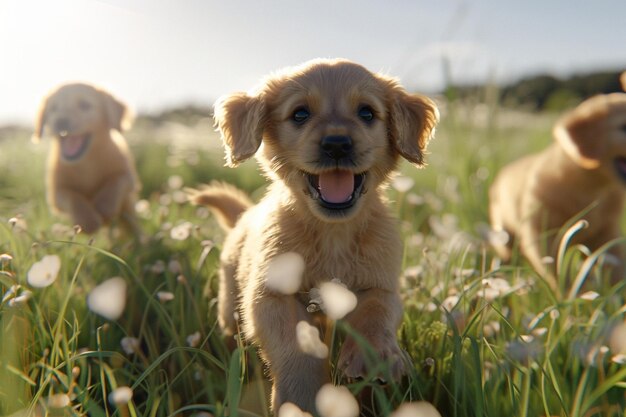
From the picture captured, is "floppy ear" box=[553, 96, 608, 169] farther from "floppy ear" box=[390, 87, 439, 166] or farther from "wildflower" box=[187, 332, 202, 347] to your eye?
"wildflower" box=[187, 332, 202, 347]

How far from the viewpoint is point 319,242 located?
7.20 feet

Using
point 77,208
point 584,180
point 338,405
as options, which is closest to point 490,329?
point 338,405

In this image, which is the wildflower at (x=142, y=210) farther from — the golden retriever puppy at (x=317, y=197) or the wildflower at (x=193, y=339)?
the wildflower at (x=193, y=339)

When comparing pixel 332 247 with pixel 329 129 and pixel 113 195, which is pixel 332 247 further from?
pixel 113 195

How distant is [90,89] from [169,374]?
2906 millimetres

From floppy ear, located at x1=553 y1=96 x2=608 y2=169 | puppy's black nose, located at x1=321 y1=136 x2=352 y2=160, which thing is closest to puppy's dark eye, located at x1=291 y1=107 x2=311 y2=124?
puppy's black nose, located at x1=321 y1=136 x2=352 y2=160

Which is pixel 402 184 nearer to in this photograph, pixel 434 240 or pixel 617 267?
pixel 434 240

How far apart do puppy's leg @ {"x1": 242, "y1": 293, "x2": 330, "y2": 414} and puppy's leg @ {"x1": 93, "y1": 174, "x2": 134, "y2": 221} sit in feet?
8.24

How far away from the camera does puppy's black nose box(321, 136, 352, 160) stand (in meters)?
2.07

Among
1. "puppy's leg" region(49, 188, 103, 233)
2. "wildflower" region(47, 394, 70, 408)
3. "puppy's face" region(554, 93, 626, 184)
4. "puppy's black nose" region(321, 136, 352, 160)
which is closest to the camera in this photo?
"wildflower" region(47, 394, 70, 408)

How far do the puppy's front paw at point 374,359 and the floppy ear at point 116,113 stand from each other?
131 inches

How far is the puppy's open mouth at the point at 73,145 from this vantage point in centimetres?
442

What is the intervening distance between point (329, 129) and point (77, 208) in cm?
265

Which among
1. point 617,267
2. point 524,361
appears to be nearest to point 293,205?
point 524,361
